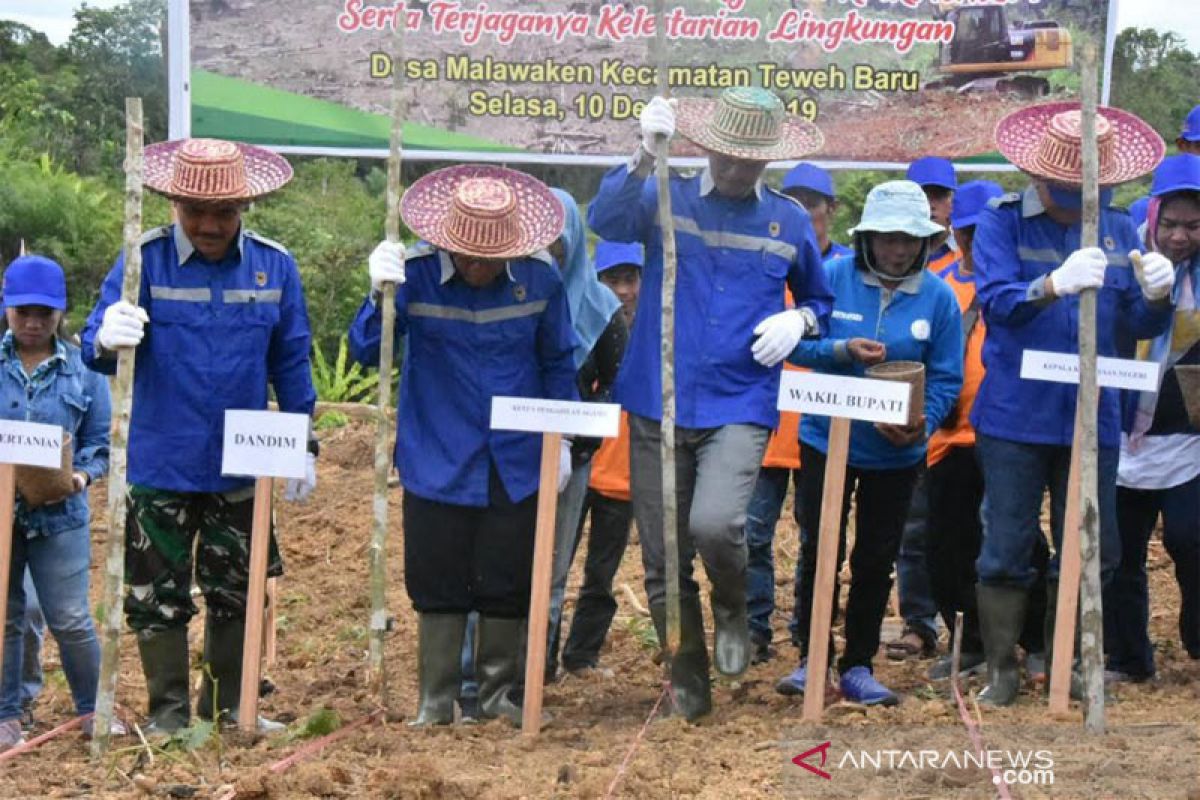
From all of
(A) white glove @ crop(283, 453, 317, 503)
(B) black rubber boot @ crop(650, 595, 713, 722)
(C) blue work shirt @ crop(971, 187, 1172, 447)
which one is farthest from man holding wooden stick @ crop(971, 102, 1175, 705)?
(A) white glove @ crop(283, 453, 317, 503)

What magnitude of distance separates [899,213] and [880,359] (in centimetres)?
51

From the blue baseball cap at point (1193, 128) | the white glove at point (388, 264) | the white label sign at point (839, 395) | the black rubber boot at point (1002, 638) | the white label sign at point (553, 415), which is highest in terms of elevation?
the blue baseball cap at point (1193, 128)

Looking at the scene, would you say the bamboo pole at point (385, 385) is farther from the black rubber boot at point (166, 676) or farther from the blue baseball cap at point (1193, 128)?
the blue baseball cap at point (1193, 128)

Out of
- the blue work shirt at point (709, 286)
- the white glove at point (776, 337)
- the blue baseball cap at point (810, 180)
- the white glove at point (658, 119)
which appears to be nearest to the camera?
the white glove at point (658, 119)

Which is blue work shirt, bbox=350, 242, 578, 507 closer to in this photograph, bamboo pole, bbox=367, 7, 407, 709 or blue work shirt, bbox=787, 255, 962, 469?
bamboo pole, bbox=367, 7, 407, 709

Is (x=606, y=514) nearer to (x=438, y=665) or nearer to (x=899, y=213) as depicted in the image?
(x=438, y=665)

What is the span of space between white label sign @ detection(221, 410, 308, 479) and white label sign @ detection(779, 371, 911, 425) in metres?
1.54

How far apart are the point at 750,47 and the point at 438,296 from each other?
4721mm

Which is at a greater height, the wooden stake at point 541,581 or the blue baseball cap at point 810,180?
the blue baseball cap at point 810,180

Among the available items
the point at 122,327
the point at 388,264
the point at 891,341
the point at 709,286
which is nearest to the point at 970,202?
the point at 891,341

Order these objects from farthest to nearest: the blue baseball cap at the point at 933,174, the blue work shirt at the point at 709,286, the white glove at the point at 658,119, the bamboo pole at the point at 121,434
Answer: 1. the blue baseball cap at the point at 933,174
2. the blue work shirt at the point at 709,286
3. the white glove at the point at 658,119
4. the bamboo pole at the point at 121,434

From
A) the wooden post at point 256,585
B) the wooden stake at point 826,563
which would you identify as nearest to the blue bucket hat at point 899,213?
the wooden stake at point 826,563

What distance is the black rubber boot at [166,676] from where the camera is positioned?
5914 millimetres

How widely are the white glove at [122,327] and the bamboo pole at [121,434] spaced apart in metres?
0.02
